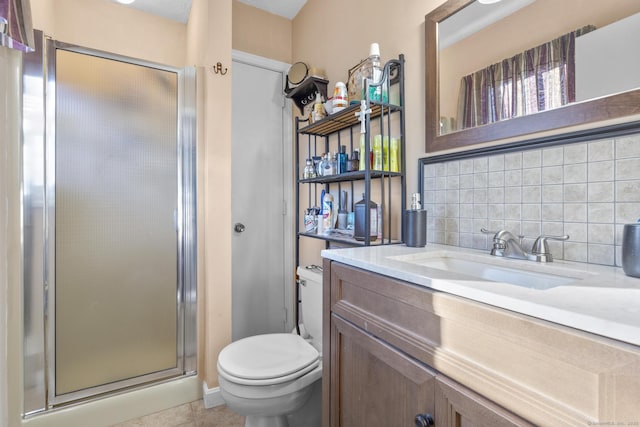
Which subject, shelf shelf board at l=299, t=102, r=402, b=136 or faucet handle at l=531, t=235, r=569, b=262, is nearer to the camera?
faucet handle at l=531, t=235, r=569, b=262

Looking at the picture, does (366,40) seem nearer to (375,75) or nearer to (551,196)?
(375,75)

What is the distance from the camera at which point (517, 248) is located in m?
0.94

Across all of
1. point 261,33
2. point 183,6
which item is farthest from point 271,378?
point 183,6

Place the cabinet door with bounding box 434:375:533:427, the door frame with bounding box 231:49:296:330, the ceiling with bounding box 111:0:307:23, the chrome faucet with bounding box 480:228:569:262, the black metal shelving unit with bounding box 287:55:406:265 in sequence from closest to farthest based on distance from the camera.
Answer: the cabinet door with bounding box 434:375:533:427 < the chrome faucet with bounding box 480:228:569:262 < the black metal shelving unit with bounding box 287:55:406:265 < the ceiling with bounding box 111:0:307:23 < the door frame with bounding box 231:49:296:330

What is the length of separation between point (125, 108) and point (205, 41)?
22.4 inches

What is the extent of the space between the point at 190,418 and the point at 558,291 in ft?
5.76

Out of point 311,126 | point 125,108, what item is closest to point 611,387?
point 311,126

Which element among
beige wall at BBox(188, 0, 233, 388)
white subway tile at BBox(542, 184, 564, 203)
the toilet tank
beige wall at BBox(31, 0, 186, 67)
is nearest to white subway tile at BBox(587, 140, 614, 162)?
white subway tile at BBox(542, 184, 564, 203)

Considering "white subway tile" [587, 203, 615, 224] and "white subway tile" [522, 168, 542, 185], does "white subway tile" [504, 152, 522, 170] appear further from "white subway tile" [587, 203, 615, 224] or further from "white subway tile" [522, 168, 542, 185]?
"white subway tile" [587, 203, 615, 224]

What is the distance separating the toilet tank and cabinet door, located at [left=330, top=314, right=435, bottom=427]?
49 centimetres

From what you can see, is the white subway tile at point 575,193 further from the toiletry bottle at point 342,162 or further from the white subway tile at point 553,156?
the toiletry bottle at point 342,162

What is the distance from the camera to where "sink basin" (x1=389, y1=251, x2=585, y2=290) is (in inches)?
30.6

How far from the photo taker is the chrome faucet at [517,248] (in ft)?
2.89

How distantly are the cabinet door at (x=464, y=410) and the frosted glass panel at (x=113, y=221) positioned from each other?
5.09 feet
